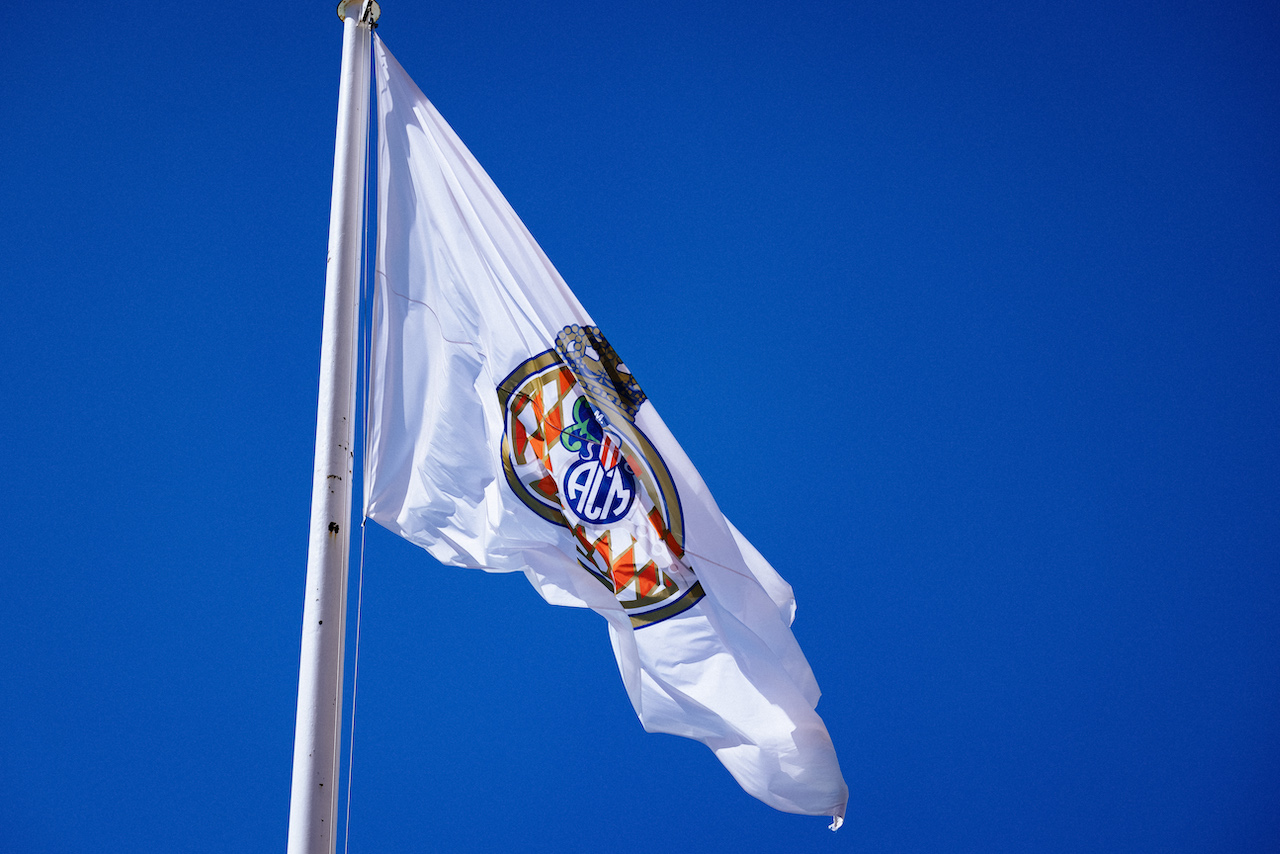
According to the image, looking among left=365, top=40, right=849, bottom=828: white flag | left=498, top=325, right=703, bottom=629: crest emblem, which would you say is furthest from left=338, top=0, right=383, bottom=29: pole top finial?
left=498, top=325, right=703, bottom=629: crest emblem

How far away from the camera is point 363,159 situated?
9.41 ft

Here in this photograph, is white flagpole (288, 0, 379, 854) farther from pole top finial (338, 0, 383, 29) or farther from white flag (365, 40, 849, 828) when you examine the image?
white flag (365, 40, 849, 828)

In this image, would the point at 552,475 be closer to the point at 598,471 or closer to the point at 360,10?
the point at 598,471

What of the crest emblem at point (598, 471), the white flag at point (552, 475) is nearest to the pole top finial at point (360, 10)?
the white flag at point (552, 475)

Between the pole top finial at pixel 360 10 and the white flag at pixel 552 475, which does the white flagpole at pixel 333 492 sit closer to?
the pole top finial at pixel 360 10

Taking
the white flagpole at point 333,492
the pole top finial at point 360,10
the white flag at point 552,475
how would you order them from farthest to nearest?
the pole top finial at point 360,10 < the white flag at point 552,475 < the white flagpole at point 333,492

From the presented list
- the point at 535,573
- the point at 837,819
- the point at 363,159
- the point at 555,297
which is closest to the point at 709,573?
the point at 535,573

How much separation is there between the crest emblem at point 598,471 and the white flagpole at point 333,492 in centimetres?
50

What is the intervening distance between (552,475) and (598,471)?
144 mm

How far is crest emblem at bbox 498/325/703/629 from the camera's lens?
276 cm

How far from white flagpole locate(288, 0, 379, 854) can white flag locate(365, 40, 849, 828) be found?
0.51 ft

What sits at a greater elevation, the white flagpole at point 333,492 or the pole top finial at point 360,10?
the pole top finial at point 360,10

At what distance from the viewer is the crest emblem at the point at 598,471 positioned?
2.76m

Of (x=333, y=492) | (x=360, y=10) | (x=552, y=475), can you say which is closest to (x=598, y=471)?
(x=552, y=475)
